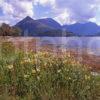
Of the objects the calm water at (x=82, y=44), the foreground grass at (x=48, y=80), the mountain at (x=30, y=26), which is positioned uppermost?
the mountain at (x=30, y=26)

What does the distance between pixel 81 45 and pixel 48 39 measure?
97 centimetres

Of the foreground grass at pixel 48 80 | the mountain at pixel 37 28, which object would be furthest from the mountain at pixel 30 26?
the foreground grass at pixel 48 80

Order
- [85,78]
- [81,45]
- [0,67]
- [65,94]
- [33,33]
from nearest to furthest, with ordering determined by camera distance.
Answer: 1. [65,94]
2. [85,78]
3. [0,67]
4. [81,45]
5. [33,33]

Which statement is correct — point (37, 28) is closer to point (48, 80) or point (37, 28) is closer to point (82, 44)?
point (82, 44)

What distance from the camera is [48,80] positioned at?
23.7 ft

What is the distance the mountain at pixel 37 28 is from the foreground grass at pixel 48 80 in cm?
486

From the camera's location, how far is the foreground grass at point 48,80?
6996 mm

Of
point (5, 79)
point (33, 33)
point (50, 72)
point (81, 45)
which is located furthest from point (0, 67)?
point (33, 33)

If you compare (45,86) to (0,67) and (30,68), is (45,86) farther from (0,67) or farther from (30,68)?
(0,67)

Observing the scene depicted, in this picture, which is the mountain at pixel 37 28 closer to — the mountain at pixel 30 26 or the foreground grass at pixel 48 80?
the mountain at pixel 30 26

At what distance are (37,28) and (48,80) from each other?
329 inches

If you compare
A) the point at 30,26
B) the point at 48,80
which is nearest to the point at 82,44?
the point at 30,26

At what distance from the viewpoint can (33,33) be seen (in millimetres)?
14453

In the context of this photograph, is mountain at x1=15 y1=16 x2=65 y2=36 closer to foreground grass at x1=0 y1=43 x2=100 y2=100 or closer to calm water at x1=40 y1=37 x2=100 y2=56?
calm water at x1=40 y1=37 x2=100 y2=56
